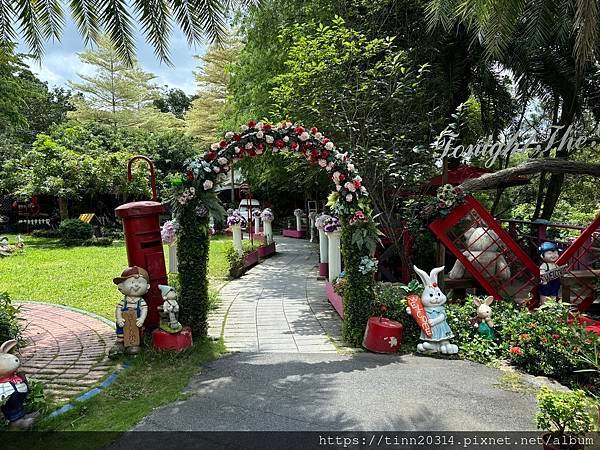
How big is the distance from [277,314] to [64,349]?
348 cm

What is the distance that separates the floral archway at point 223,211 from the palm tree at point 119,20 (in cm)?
159

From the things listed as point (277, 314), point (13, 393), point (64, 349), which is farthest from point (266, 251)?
point (13, 393)

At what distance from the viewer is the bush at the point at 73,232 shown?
16141 mm

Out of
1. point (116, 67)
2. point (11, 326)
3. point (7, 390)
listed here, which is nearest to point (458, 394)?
point (7, 390)

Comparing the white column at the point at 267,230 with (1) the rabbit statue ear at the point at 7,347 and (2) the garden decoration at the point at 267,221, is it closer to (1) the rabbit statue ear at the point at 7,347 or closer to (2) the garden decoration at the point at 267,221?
(2) the garden decoration at the point at 267,221

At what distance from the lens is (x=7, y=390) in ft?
11.5

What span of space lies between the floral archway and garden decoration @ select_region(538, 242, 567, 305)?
3.25 meters

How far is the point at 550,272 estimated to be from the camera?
6.86 meters

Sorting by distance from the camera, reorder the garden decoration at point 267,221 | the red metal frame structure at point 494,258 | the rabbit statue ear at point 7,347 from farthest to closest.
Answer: the garden decoration at point 267,221, the red metal frame structure at point 494,258, the rabbit statue ear at point 7,347

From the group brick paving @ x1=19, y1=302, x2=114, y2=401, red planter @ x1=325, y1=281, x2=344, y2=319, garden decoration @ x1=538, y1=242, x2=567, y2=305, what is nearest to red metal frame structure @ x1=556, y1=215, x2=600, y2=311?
garden decoration @ x1=538, y1=242, x2=567, y2=305

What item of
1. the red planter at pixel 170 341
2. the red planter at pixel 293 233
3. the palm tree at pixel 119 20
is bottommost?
the red planter at pixel 170 341

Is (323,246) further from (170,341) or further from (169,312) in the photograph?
(170,341)

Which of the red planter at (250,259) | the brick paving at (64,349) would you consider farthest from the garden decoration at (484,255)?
the brick paving at (64,349)

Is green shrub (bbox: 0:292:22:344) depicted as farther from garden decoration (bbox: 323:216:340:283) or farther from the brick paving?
garden decoration (bbox: 323:216:340:283)
